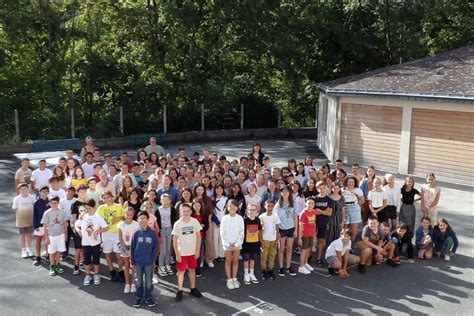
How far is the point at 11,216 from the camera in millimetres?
12180

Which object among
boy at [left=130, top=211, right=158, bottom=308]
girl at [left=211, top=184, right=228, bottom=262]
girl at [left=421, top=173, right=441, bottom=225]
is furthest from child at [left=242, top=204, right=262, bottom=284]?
girl at [left=421, top=173, right=441, bottom=225]

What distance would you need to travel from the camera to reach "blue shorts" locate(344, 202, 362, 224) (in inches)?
384

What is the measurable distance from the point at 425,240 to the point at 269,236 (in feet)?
11.0

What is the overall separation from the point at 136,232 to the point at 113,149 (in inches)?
622

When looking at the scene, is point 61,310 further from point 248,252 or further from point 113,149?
point 113,149

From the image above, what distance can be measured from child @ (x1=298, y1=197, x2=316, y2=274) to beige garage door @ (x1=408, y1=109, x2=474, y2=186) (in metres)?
8.95

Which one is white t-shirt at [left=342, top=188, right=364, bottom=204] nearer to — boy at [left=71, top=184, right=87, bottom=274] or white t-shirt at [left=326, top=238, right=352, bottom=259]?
white t-shirt at [left=326, top=238, right=352, bottom=259]

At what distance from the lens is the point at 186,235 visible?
7816 mm

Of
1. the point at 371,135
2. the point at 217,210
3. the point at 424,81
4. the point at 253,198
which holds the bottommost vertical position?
the point at 217,210

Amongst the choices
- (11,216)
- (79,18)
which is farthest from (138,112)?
(11,216)

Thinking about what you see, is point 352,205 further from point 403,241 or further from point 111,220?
point 111,220

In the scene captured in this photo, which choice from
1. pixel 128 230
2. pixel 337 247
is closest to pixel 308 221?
pixel 337 247

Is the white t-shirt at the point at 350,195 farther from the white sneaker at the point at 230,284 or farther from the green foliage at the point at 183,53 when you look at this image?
the green foliage at the point at 183,53

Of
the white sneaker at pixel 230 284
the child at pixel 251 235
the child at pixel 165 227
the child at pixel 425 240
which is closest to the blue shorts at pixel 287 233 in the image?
the child at pixel 251 235
